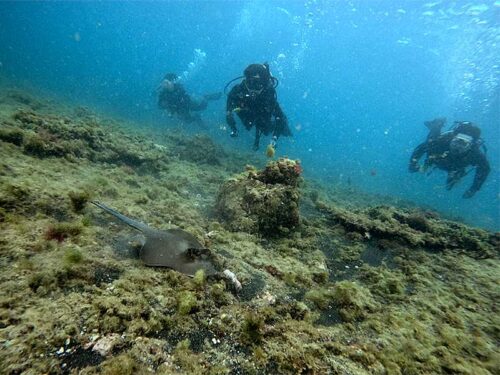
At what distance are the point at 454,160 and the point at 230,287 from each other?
13447 millimetres

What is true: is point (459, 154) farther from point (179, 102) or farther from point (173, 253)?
point (179, 102)

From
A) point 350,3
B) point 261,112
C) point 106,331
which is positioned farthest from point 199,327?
point 350,3

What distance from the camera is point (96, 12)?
128500 millimetres

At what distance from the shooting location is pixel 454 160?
41.6ft

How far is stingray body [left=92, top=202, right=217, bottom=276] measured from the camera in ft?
12.0

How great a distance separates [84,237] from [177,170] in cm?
651

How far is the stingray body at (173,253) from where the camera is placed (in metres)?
3.67

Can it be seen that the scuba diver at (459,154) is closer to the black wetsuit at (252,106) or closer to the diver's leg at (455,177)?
the diver's leg at (455,177)

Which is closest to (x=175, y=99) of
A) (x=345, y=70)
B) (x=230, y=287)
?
(x=230, y=287)

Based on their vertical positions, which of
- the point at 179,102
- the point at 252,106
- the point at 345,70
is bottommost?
the point at 252,106

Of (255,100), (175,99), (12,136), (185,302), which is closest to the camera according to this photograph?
(185,302)

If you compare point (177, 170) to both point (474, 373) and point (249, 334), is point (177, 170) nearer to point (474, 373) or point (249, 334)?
point (249, 334)

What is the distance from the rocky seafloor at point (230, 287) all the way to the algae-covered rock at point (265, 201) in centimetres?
3

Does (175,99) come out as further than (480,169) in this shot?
Yes
